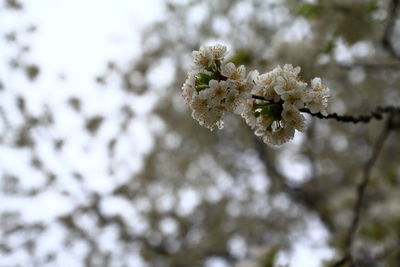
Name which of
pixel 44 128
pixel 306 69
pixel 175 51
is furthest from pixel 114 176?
pixel 306 69

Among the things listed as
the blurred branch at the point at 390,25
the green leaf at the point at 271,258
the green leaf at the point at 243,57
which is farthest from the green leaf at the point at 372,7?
the green leaf at the point at 271,258

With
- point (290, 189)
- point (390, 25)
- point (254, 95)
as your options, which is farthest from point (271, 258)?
point (290, 189)

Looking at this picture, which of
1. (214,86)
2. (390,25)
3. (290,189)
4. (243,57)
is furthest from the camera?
(290,189)

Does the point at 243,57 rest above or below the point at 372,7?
below

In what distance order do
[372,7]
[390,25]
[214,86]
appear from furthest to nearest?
[372,7]
[390,25]
[214,86]

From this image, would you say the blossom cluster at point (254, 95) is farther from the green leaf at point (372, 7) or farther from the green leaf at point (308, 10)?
the green leaf at point (372, 7)

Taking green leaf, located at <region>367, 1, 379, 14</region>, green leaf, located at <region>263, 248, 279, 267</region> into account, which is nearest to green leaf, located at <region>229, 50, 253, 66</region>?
green leaf, located at <region>367, 1, 379, 14</region>

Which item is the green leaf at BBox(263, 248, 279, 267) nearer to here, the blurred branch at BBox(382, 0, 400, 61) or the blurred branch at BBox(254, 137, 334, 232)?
the blurred branch at BBox(382, 0, 400, 61)

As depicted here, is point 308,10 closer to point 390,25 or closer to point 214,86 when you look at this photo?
point 390,25
